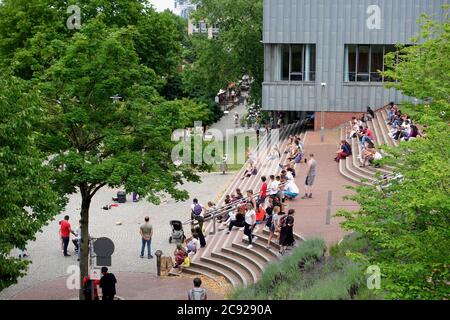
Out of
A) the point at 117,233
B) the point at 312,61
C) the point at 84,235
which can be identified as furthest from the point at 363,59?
the point at 84,235

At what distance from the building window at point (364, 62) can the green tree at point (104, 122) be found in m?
24.2

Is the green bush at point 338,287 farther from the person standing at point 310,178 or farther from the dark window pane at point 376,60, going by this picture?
the dark window pane at point 376,60

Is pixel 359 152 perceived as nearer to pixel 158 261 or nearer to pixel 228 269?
pixel 228 269

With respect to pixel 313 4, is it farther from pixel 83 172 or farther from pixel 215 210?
pixel 83 172

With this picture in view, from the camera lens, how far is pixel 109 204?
1417 inches

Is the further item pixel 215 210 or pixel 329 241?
pixel 215 210

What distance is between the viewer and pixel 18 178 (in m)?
17.0

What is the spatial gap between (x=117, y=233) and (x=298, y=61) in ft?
62.6

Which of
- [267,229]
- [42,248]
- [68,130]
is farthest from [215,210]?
[68,130]

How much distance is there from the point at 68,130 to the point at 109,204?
14487 mm

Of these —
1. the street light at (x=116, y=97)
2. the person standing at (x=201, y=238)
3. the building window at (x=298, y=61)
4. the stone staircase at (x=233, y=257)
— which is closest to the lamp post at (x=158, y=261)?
the stone staircase at (x=233, y=257)
